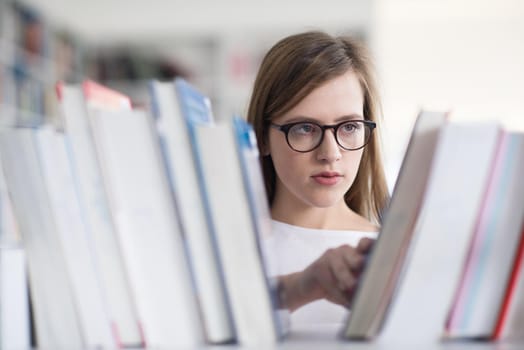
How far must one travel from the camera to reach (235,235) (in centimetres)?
57

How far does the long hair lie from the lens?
2.59ft

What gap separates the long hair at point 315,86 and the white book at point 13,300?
0.37 metres

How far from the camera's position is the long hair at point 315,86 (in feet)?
2.59

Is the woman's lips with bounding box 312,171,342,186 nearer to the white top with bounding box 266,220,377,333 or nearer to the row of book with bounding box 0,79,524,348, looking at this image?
the white top with bounding box 266,220,377,333

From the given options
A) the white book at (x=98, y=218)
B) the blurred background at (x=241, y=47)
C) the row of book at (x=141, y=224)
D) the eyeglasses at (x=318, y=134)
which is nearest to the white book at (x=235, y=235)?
the row of book at (x=141, y=224)

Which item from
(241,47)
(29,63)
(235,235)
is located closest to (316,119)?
(235,235)

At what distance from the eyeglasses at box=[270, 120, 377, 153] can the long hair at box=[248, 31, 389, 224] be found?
0.04 metres

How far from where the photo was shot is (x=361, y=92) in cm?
81

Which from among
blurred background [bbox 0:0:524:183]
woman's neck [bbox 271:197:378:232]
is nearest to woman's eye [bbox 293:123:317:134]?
woman's neck [bbox 271:197:378:232]

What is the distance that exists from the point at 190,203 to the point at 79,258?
134 millimetres

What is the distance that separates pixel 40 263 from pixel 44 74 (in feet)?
14.1

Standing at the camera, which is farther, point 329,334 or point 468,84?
point 468,84

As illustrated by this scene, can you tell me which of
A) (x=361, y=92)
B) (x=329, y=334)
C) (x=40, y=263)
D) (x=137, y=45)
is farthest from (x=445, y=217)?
(x=137, y=45)

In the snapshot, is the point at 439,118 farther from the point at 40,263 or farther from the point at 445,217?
the point at 40,263
